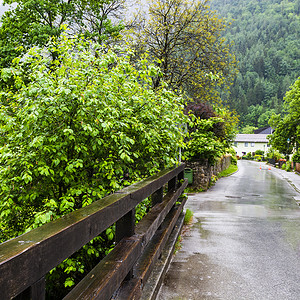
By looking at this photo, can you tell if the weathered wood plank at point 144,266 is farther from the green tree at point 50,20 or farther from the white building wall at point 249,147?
the white building wall at point 249,147

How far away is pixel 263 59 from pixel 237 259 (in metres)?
151

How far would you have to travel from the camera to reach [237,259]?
5098 millimetres

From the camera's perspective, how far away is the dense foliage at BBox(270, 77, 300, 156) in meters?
39.5

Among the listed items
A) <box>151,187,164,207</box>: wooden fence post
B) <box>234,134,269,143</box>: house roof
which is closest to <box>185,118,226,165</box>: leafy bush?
<box>151,187,164,207</box>: wooden fence post

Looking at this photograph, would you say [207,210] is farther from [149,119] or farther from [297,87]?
[297,87]

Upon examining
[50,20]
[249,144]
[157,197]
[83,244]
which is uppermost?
[50,20]

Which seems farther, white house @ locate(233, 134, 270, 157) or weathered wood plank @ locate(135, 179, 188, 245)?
white house @ locate(233, 134, 270, 157)

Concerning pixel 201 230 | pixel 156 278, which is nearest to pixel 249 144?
pixel 201 230

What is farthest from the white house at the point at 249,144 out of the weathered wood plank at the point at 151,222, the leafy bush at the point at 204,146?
the weathered wood plank at the point at 151,222

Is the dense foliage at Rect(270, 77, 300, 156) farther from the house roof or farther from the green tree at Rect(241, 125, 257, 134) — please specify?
the green tree at Rect(241, 125, 257, 134)

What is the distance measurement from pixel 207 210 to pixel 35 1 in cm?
1603

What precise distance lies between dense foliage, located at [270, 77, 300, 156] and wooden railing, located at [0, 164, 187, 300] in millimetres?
38861

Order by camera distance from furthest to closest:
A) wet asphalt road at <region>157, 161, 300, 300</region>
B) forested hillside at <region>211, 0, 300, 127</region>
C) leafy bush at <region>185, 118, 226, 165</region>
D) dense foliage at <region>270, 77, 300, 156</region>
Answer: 1. forested hillside at <region>211, 0, 300, 127</region>
2. dense foliage at <region>270, 77, 300, 156</region>
3. leafy bush at <region>185, 118, 226, 165</region>
4. wet asphalt road at <region>157, 161, 300, 300</region>

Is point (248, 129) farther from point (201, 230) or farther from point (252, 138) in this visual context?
point (201, 230)
